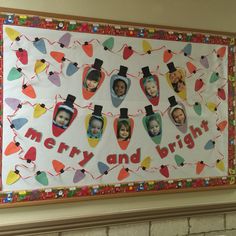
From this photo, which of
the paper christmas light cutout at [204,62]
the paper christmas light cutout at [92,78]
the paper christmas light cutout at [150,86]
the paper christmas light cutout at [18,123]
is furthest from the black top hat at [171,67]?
the paper christmas light cutout at [18,123]

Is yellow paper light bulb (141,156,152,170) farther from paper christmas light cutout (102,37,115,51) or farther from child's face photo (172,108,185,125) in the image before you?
paper christmas light cutout (102,37,115,51)

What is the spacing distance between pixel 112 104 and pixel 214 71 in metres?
0.71

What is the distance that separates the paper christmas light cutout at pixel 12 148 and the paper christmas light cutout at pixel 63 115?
0.19 m

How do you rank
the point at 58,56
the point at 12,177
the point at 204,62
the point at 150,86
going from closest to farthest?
the point at 12,177
the point at 58,56
the point at 150,86
the point at 204,62

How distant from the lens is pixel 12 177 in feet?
5.90

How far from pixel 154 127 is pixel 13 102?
79 cm

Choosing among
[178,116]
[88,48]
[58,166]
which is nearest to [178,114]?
[178,116]

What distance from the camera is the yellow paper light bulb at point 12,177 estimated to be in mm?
1793

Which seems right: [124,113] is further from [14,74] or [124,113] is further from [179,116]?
[14,74]

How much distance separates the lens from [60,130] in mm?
1908

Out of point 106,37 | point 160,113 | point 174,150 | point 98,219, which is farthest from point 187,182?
point 106,37

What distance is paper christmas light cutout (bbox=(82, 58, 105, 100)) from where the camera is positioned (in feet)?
6.46

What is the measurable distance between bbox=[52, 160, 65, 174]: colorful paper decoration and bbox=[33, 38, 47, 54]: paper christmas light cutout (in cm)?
55

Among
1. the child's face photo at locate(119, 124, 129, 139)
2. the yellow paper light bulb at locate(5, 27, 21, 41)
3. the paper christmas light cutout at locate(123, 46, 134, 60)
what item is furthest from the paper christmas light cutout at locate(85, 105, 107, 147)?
the yellow paper light bulb at locate(5, 27, 21, 41)
